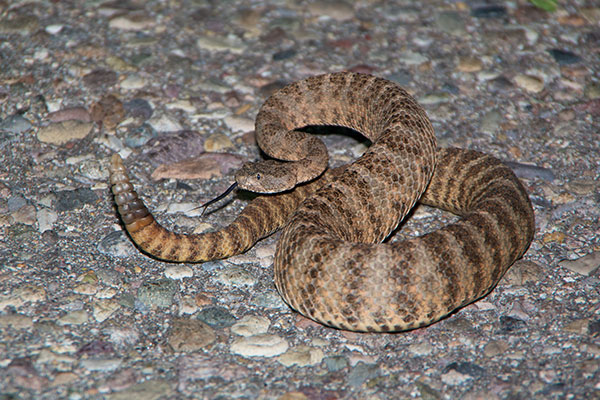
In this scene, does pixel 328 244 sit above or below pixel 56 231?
above

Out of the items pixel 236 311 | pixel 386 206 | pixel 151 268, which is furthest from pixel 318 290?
pixel 151 268

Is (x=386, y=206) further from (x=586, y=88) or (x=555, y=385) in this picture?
(x=586, y=88)

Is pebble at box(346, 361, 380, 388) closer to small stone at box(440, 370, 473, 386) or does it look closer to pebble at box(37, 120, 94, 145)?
small stone at box(440, 370, 473, 386)

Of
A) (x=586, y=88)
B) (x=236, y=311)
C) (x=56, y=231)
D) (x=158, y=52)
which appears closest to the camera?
(x=236, y=311)

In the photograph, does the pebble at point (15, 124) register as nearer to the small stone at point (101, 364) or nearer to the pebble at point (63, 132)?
the pebble at point (63, 132)

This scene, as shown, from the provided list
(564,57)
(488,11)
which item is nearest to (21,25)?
(488,11)
